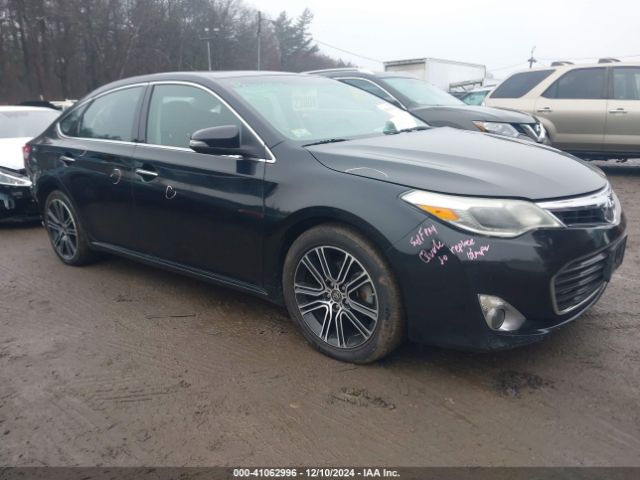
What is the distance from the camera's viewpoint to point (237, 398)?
9.02 ft

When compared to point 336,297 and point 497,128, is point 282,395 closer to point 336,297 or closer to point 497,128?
point 336,297

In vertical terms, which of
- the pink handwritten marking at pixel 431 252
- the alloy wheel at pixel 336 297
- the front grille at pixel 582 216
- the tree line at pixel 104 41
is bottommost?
the alloy wheel at pixel 336 297

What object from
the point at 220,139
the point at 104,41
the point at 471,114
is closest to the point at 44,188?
the point at 220,139

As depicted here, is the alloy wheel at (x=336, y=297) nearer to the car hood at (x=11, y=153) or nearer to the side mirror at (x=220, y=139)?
the side mirror at (x=220, y=139)

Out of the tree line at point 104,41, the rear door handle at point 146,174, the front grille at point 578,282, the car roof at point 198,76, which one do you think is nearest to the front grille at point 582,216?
the front grille at point 578,282

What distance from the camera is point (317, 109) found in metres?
3.74

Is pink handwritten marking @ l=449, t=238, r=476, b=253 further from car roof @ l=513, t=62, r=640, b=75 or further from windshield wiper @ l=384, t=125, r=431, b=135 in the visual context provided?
car roof @ l=513, t=62, r=640, b=75

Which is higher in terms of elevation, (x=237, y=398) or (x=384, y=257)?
(x=384, y=257)

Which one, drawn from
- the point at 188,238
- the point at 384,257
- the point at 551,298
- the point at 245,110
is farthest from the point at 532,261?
the point at 188,238

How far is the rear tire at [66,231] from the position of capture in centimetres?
472

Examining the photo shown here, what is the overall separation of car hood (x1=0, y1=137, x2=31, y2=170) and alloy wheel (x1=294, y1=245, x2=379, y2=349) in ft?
16.1

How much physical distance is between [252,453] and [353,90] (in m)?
2.91

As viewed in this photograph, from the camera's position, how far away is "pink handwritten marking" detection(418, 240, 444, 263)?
8.49 feet

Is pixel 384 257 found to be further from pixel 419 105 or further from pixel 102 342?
pixel 419 105
